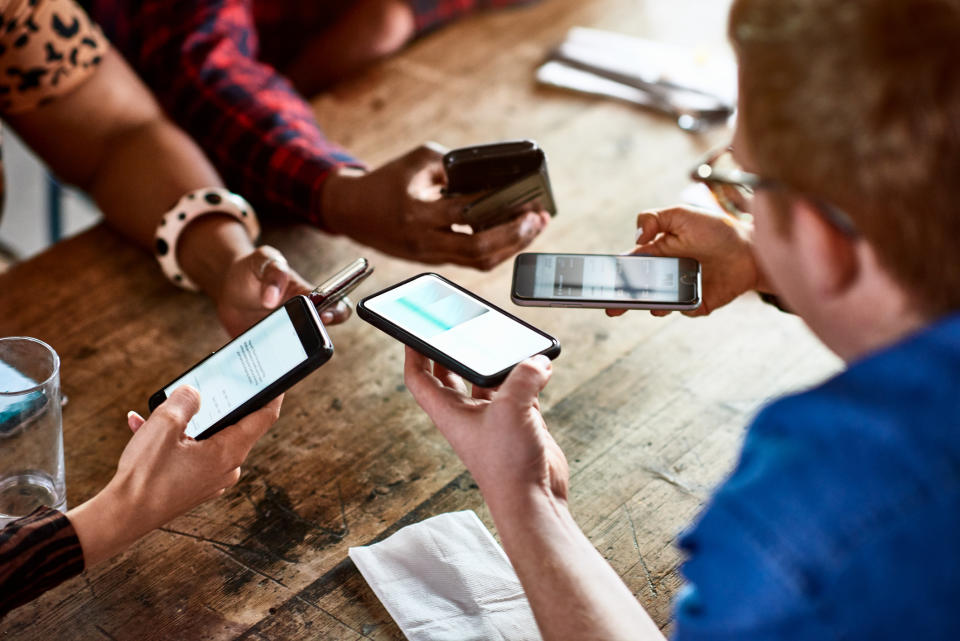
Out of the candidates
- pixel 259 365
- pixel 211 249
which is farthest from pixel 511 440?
pixel 211 249

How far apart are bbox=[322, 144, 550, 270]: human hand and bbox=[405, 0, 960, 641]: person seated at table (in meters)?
0.55

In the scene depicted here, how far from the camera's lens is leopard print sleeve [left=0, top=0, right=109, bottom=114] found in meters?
1.20

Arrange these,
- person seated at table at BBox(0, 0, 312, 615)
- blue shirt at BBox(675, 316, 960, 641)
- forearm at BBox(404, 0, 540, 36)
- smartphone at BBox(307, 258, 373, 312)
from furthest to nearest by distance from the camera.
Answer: forearm at BBox(404, 0, 540, 36) < smartphone at BBox(307, 258, 373, 312) < person seated at table at BBox(0, 0, 312, 615) < blue shirt at BBox(675, 316, 960, 641)

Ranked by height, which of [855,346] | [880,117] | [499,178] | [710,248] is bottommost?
[710,248]

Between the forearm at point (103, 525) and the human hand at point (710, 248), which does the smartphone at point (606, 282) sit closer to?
the human hand at point (710, 248)

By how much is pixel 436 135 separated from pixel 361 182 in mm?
250

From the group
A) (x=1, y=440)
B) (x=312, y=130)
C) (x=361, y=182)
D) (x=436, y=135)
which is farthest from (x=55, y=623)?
(x=436, y=135)

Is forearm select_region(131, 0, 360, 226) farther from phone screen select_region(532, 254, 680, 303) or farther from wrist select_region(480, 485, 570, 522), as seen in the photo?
wrist select_region(480, 485, 570, 522)

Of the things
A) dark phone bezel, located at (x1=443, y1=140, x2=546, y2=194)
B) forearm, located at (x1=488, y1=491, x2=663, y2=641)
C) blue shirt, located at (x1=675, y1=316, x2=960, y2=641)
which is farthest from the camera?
dark phone bezel, located at (x1=443, y1=140, x2=546, y2=194)

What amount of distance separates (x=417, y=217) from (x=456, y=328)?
0.99ft

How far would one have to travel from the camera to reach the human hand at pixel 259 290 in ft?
3.32

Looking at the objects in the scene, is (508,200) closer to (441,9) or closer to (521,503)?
(521,503)

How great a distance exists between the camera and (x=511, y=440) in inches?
29.7

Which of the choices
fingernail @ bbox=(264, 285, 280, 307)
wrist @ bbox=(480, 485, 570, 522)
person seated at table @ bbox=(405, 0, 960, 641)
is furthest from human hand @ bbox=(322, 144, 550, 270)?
person seated at table @ bbox=(405, 0, 960, 641)
